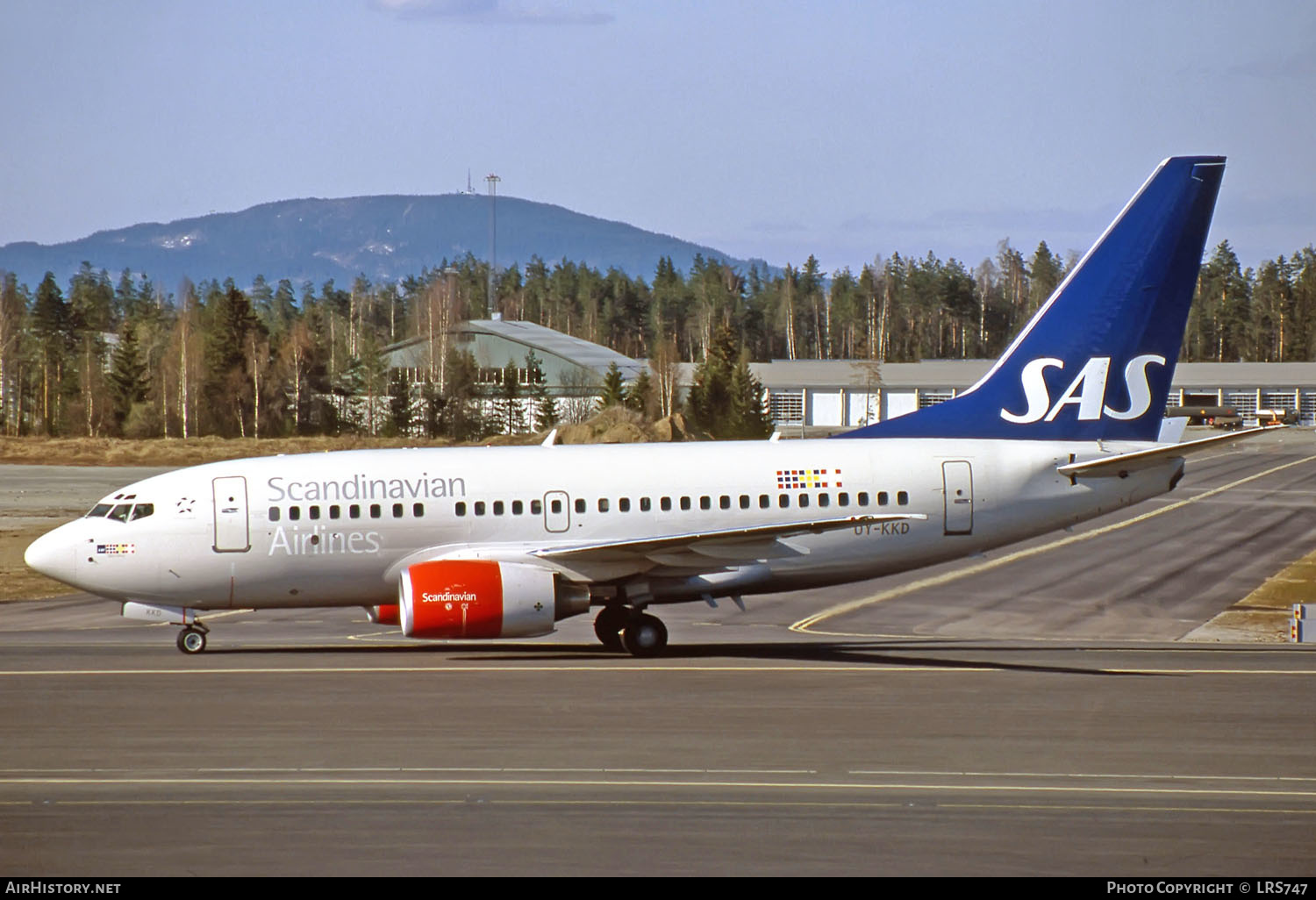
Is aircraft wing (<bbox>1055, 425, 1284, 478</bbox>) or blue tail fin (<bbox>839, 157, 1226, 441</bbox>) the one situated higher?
blue tail fin (<bbox>839, 157, 1226, 441</bbox>)

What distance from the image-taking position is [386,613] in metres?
29.0

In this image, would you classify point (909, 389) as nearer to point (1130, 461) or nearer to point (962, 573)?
point (962, 573)

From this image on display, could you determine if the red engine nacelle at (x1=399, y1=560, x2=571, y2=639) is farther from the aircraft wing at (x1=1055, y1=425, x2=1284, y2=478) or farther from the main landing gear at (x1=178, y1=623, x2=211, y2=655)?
the aircraft wing at (x1=1055, y1=425, x2=1284, y2=478)

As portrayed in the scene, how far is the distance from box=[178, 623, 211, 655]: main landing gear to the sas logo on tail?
638 inches

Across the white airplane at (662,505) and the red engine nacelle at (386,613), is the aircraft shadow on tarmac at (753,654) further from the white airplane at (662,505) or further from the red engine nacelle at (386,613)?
the white airplane at (662,505)

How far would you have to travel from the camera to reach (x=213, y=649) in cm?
2955

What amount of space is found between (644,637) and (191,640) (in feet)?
28.2

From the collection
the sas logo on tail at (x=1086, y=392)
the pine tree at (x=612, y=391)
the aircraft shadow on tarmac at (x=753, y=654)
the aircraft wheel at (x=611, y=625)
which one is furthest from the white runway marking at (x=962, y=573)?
the pine tree at (x=612, y=391)

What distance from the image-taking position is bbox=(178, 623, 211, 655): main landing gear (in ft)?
93.8

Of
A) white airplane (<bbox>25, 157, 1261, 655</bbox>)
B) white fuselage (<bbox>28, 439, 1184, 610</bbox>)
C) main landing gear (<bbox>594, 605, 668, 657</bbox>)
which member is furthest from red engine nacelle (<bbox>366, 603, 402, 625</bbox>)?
main landing gear (<bbox>594, 605, 668, 657</bbox>)

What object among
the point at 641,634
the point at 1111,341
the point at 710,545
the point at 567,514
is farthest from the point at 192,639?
the point at 1111,341

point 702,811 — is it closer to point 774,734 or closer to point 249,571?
point 774,734

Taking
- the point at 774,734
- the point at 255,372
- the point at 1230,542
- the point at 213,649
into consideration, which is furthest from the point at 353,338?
the point at 774,734
